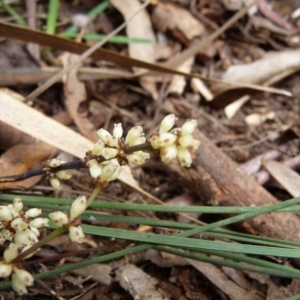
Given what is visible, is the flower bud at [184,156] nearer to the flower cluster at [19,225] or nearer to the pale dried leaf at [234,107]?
the flower cluster at [19,225]

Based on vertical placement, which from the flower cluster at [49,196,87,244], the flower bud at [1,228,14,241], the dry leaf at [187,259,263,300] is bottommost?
the dry leaf at [187,259,263,300]

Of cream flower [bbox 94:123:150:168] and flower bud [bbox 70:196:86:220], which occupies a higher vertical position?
cream flower [bbox 94:123:150:168]

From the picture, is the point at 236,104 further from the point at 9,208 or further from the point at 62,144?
the point at 9,208

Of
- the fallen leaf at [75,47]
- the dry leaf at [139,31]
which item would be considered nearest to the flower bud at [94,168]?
the fallen leaf at [75,47]

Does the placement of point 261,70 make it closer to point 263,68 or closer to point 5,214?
point 263,68

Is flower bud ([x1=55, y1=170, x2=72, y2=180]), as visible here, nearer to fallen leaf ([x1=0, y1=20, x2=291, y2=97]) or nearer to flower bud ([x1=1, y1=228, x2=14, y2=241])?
flower bud ([x1=1, y1=228, x2=14, y2=241])

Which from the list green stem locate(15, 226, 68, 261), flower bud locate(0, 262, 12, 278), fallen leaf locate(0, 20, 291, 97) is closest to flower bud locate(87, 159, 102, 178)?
green stem locate(15, 226, 68, 261)

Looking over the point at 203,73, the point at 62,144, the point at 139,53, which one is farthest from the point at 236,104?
the point at 62,144
